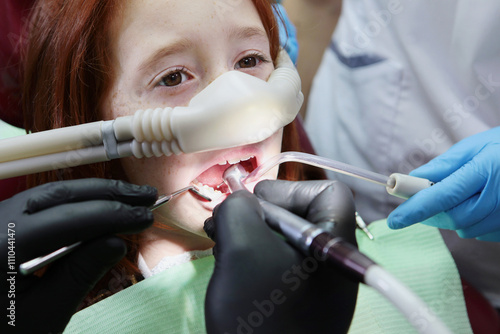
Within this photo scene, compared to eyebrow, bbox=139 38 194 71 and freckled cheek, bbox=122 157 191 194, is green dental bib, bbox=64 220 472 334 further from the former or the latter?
eyebrow, bbox=139 38 194 71

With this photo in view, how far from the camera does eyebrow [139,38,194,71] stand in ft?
3.19

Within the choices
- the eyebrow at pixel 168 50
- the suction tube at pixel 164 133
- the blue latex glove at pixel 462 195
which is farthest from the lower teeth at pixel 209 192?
the blue latex glove at pixel 462 195

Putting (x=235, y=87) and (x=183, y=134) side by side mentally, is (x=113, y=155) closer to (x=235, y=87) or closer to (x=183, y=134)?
(x=183, y=134)

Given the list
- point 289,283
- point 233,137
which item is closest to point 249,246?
point 289,283

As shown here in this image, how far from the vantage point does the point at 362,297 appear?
1215mm

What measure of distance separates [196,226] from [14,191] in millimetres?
653

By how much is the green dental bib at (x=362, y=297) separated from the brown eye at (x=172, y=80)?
452 mm

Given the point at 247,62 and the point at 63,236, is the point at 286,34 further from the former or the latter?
the point at 63,236

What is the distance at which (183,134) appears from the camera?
917 millimetres

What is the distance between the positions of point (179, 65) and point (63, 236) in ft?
1.37

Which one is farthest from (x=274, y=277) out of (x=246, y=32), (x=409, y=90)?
(x=409, y=90)

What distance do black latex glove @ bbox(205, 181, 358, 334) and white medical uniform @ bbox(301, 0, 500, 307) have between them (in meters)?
0.69

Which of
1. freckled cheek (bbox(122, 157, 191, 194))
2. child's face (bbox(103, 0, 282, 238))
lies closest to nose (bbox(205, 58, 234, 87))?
child's face (bbox(103, 0, 282, 238))

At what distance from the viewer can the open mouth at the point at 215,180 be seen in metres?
1.07
